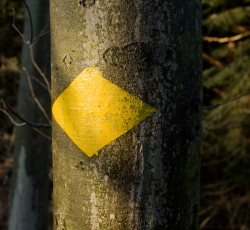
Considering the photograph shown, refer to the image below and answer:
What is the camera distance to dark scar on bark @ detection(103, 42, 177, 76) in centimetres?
57

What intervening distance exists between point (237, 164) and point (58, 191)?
4745mm

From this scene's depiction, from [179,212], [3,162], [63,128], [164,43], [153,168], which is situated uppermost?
[3,162]

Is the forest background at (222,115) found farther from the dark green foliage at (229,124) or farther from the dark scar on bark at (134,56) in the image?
the dark scar on bark at (134,56)

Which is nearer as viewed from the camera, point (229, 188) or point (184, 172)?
point (184, 172)

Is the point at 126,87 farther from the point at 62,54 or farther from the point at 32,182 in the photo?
the point at 32,182

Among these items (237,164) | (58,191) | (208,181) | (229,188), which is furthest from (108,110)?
(208,181)

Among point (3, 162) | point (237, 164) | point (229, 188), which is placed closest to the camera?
point (237, 164)

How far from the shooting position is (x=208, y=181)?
6207 millimetres

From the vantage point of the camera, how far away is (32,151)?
105 inches

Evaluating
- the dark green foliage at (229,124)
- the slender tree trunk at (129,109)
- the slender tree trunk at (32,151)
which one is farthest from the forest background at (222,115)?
the slender tree trunk at (129,109)

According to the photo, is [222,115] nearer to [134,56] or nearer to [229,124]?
[229,124]

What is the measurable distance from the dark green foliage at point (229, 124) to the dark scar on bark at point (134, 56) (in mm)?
3790

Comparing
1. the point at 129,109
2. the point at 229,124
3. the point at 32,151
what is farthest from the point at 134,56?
the point at 229,124

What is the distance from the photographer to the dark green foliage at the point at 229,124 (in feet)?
14.6
